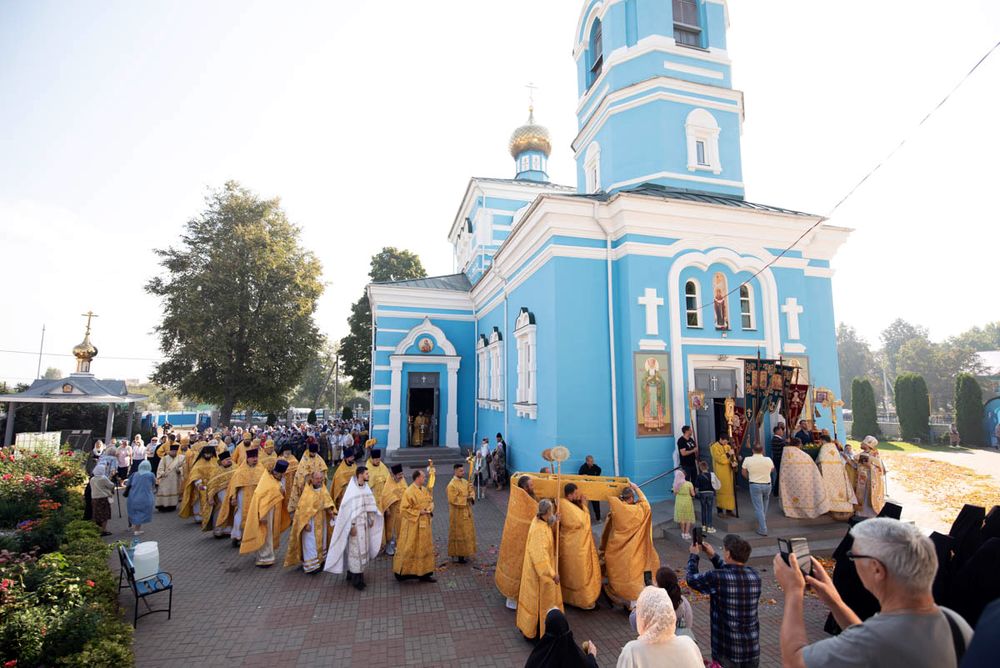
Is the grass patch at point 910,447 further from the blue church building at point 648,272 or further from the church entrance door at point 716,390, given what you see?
the church entrance door at point 716,390

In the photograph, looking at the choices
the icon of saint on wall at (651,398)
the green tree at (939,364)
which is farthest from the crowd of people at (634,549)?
the green tree at (939,364)

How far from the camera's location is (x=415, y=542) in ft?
22.9

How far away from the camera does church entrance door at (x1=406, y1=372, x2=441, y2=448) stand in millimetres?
19125

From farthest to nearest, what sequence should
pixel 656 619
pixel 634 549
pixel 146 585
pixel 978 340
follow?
pixel 978 340, pixel 146 585, pixel 634 549, pixel 656 619

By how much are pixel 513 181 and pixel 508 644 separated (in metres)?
18.5

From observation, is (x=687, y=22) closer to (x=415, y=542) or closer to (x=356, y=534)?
(x=415, y=542)

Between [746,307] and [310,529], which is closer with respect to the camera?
[310,529]

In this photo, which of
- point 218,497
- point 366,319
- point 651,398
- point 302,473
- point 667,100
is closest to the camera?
point 302,473

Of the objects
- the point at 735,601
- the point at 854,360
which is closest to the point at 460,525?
the point at 735,601

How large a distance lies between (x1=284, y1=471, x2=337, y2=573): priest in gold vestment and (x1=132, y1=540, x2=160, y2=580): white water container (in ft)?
5.73

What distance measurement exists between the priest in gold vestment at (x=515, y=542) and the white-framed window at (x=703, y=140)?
10858mm

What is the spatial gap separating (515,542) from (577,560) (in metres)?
0.85

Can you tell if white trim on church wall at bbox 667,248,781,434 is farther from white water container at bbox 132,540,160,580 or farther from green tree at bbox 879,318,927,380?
green tree at bbox 879,318,927,380

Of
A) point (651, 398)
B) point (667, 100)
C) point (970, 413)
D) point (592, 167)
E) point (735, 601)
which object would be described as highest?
point (667, 100)
